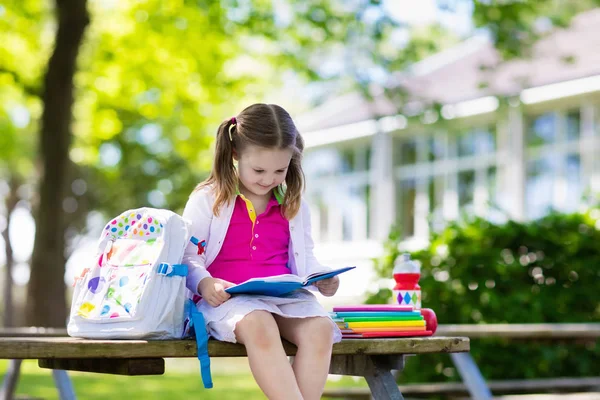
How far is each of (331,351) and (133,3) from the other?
13.8 metres

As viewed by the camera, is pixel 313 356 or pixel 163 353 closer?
pixel 163 353

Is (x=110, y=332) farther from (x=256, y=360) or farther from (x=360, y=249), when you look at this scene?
(x=360, y=249)

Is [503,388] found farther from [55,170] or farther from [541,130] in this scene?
[541,130]

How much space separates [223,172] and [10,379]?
2.44 m

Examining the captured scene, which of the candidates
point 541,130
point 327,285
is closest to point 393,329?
point 327,285

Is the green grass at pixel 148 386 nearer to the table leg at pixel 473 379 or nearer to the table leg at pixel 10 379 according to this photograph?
the table leg at pixel 10 379

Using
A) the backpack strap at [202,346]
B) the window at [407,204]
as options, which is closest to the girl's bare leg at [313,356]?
the backpack strap at [202,346]

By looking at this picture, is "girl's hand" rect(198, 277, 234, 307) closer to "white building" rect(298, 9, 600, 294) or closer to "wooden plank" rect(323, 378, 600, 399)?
"wooden plank" rect(323, 378, 600, 399)

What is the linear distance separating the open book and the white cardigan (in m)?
0.24

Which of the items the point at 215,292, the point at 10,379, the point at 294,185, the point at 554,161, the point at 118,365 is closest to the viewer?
the point at 118,365

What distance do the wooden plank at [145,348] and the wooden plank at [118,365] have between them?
74mm

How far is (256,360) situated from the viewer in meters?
3.36

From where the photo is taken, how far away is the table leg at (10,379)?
5.55 metres

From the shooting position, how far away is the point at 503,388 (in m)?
7.39
